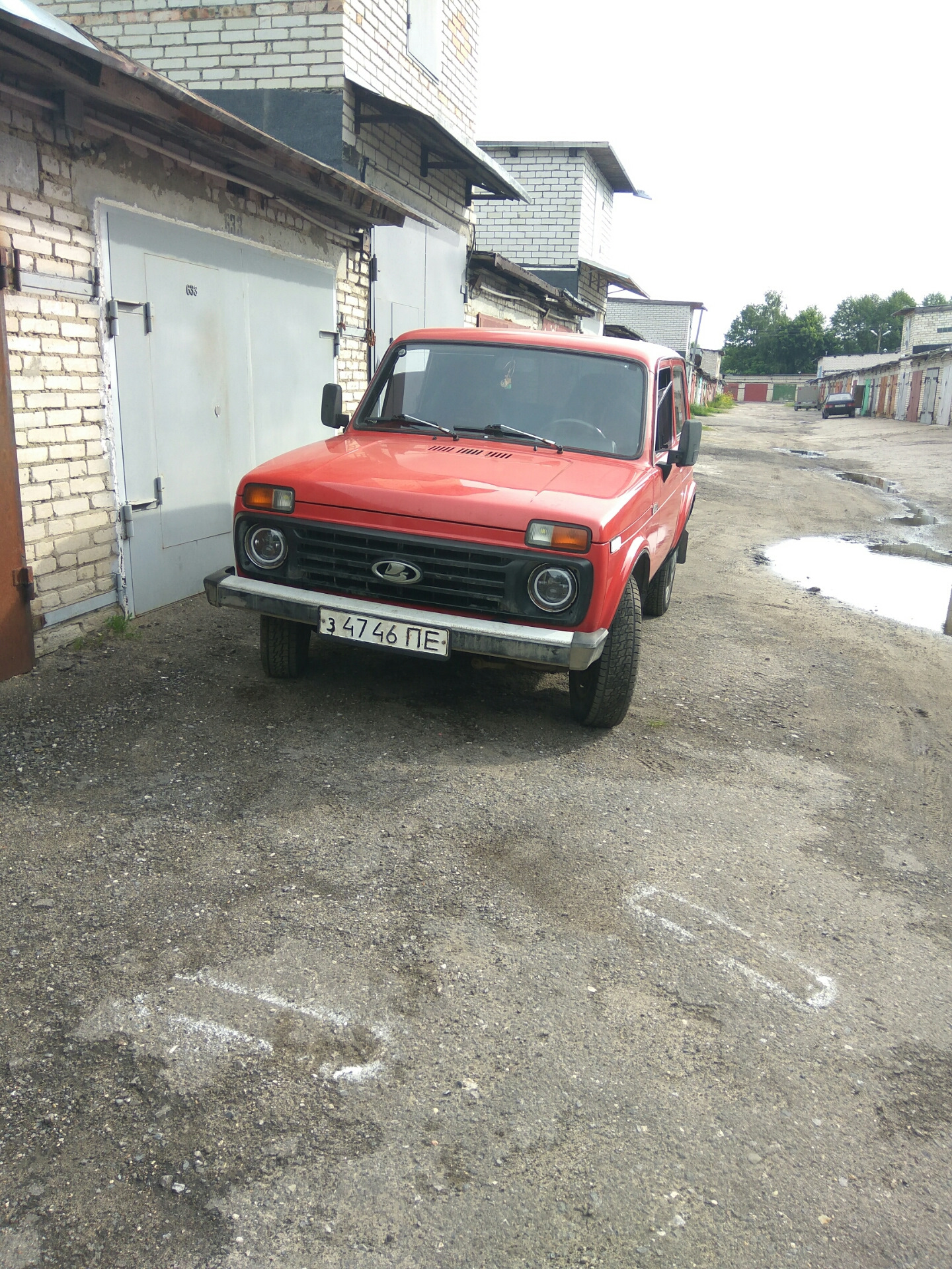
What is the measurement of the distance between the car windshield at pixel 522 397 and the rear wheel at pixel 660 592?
207 centimetres

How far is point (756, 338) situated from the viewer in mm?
116562

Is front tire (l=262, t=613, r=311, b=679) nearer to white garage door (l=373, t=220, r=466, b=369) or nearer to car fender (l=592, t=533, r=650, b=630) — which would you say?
car fender (l=592, t=533, r=650, b=630)

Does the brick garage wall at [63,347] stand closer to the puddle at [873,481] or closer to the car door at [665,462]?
the car door at [665,462]

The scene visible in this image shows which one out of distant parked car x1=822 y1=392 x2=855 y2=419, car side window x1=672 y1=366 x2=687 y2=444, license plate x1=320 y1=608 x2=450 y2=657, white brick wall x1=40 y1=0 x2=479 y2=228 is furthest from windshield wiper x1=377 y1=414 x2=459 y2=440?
distant parked car x1=822 y1=392 x2=855 y2=419

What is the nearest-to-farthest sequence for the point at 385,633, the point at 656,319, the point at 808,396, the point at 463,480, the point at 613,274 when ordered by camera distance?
the point at 385,633, the point at 463,480, the point at 613,274, the point at 656,319, the point at 808,396

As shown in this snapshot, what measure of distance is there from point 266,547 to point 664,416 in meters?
2.43

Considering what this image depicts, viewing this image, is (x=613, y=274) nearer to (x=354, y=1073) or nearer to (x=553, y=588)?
(x=553, y=588)

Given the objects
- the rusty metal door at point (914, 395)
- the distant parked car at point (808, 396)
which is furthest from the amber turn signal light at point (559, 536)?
the distant parked car at point (808, 396)

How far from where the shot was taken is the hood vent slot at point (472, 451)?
4633 mm

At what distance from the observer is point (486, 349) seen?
17.0 feet

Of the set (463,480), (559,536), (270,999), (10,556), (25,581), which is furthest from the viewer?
(25,581)

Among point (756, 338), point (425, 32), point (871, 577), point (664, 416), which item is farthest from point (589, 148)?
point (756, 338)

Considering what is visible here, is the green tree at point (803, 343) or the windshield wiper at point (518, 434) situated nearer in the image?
the windshield wiper at point (518, 434)

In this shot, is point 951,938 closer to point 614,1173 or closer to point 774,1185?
point 774,1185
